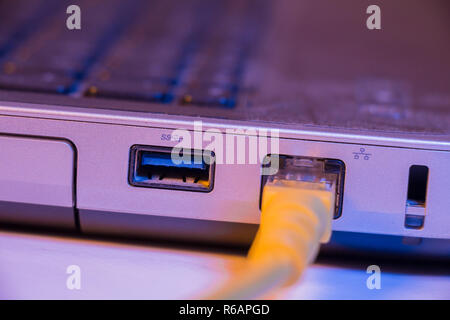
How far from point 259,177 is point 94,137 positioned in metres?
0.13

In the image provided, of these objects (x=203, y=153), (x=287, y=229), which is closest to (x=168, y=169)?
(x=203, y=153)

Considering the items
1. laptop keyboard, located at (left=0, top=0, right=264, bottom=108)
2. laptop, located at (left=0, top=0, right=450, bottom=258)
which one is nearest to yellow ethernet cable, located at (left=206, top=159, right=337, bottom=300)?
laptop, located at (left=0, top=0, right=450, bottom=258)

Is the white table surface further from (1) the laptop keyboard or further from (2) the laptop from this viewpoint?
(1) the laptop keyboard

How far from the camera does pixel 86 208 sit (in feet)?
1.44

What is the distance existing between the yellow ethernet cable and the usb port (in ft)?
0.17

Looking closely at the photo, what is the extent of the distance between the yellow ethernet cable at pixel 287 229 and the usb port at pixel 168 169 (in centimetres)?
5

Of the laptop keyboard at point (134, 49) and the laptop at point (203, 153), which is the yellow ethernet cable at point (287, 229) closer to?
the laptop at point (203, 153)

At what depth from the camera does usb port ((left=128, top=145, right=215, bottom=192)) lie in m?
0.42

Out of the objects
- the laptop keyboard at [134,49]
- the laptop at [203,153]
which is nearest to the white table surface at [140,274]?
the laptop at [203,153]

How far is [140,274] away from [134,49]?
1.17ft

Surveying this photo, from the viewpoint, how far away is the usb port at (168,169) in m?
0.42

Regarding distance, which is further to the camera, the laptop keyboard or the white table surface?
the laptop keyboard

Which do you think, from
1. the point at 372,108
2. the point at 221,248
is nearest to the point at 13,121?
the point at 221,248
